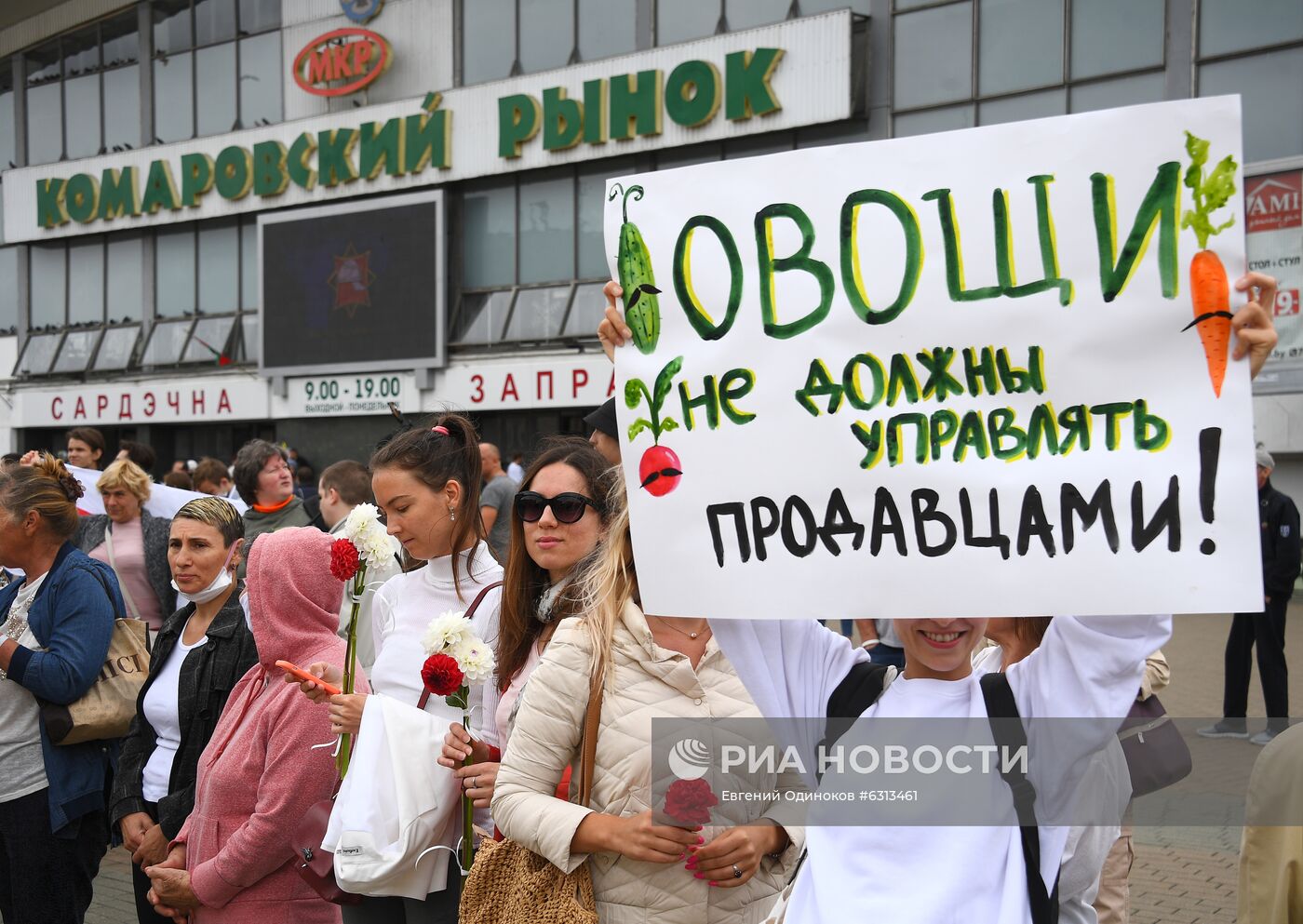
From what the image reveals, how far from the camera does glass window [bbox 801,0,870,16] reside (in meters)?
18.0

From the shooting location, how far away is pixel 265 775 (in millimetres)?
3234

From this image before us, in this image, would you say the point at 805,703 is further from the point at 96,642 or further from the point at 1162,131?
the point at 96,642

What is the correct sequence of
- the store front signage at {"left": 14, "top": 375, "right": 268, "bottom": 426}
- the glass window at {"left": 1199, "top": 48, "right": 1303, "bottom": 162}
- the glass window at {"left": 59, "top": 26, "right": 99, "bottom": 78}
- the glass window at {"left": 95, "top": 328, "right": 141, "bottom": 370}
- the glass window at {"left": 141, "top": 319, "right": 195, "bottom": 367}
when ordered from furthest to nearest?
the glass window at {"left": 59, "top": 26, "right": 99, "bottom": 78}
the glass window at {"left": 95, "top": 328, "right": 141, "bottom": 370}
the glass window at {"left": 141, "top": 319, "right": 195, "bottom": 367}
the store front signage at {"left": 14, "top": 375, "right": 268, "bottom": 426}
the glass window at {"left": 1199, "top": 48, "right": 1303, "bottom": 162}

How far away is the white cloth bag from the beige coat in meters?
0.43

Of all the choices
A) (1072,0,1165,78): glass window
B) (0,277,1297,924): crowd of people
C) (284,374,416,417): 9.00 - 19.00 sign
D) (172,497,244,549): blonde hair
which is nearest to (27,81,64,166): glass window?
(284,374,416,417): 9.00 - 19.00 sign

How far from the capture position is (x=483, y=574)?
340cm

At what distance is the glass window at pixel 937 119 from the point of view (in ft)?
56.2

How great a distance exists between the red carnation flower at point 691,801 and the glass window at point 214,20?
82.3ft

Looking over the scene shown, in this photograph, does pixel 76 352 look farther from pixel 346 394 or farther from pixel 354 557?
pixel 354 557

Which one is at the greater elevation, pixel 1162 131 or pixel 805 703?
pixel 1162 131

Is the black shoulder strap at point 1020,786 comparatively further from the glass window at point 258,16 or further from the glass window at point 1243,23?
the glass window at point 258,16

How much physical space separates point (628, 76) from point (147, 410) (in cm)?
1277

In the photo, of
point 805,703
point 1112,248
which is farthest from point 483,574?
point 1112,248

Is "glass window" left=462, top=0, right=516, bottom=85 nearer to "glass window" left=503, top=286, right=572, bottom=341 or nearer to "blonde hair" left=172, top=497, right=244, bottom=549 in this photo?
"glass window" left=503, top=286, right=572, bottom=341
